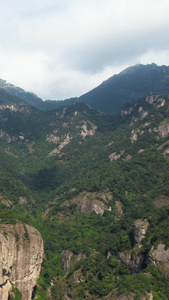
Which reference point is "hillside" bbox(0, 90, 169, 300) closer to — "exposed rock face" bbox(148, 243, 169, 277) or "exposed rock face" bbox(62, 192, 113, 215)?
"exposed rock face" bbox(62, 192, 113, 215)

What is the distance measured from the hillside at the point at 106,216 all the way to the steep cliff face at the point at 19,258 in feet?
14.2

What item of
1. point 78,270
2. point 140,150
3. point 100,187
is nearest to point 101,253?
point 78,270

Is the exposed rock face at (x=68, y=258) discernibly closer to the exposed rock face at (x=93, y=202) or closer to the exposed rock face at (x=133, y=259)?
the exposed rock face at (x=133, y=259)

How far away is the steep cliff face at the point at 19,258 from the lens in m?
64.8

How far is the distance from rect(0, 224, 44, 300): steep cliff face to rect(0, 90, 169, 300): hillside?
170 inches

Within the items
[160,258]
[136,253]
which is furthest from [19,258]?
[160,258]

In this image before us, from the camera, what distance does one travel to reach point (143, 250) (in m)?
74.6

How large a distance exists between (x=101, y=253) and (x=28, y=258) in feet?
87.2

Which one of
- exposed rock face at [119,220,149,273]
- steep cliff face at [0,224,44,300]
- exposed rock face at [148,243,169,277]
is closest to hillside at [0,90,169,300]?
exposed rock face at [119,220,149,273]

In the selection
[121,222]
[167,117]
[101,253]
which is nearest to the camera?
A: [101,253]

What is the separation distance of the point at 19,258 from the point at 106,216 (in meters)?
60.4

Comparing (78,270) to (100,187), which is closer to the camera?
(78,270)

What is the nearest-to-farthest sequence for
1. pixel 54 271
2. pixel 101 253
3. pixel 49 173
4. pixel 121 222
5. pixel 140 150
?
pixel 101 253
pixel 54 271
pixel 121 222
pixel 140 150
pixel 49 173

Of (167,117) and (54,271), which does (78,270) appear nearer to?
(54,271)
